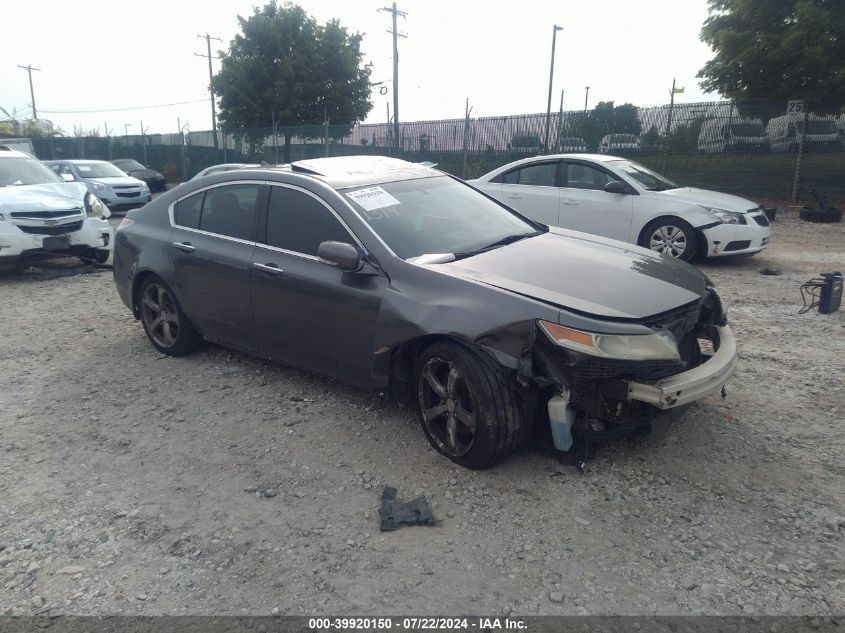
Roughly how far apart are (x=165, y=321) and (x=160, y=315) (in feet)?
0.35

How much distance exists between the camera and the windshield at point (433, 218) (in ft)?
13.2

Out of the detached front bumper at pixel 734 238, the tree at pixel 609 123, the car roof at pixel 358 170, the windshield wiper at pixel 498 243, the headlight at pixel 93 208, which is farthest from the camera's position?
the tree at pixel 609 123

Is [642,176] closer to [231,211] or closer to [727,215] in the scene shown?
[727,215]

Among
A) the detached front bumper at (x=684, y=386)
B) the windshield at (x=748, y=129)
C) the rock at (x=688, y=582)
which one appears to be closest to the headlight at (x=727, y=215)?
the detached front bumper at (x=684, y=386)

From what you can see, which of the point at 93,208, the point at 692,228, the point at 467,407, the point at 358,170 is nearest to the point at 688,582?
the point at 467,407

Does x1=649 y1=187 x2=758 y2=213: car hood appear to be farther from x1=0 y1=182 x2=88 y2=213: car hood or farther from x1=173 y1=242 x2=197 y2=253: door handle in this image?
x1=0 y1=182 x2=88 y2=213: car hood

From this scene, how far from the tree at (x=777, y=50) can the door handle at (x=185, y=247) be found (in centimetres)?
1409

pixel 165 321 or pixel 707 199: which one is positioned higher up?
pixel 707 199

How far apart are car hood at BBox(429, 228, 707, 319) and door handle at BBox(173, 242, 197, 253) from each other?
2.17 metres

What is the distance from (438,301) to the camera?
11.6ft

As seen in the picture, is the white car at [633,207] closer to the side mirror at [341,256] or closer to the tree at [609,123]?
the side mirror at [341,256]

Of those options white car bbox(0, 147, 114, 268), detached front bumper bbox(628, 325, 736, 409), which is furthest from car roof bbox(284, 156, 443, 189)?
white car bbox(0, 147, 114, 268)

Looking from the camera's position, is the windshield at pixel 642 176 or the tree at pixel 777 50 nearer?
the windshield at pixel 642 176

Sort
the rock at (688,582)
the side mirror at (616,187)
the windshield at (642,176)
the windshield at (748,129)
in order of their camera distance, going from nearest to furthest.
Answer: the rock at (688,582) → the side mirror at (616,187) → the windshield at (642,176) → the windshield at (748,129)
